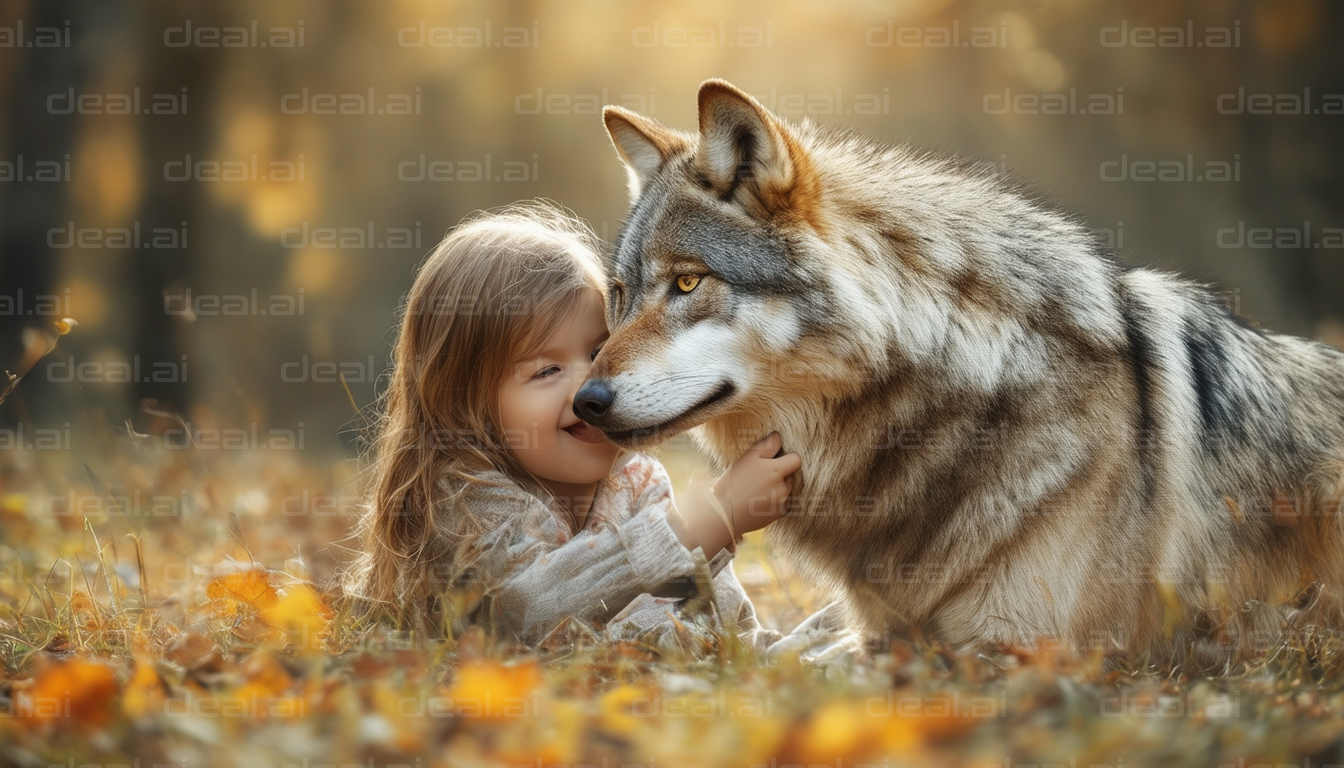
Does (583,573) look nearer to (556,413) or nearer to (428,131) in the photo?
(556,413)

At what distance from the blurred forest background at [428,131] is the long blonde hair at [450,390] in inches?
160

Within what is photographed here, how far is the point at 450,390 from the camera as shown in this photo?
3.04 metres

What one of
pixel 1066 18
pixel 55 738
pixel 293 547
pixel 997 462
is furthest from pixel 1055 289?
pixel 1066 18

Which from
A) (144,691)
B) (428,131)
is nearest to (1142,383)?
(144,691)

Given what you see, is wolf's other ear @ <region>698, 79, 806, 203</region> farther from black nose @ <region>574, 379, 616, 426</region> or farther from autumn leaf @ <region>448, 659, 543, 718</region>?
autumn leaf @ <region>448, 659, 543, 718</region>

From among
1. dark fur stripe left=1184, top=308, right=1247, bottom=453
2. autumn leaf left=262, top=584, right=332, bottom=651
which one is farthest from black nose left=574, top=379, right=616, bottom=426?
dark fur stripe left=1184, top=308, right=1247, bottom=453

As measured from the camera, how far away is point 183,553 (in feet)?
14.0

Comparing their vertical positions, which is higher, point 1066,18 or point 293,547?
point 1066,18

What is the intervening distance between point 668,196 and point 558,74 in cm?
965

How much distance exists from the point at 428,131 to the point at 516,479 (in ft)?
32.7

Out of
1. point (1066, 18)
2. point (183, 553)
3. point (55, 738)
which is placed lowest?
point (183, 553)

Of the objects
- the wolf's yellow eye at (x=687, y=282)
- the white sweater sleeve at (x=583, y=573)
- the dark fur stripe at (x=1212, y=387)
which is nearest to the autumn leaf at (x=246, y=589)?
the white sweater sleeve at (x=583, y=573)

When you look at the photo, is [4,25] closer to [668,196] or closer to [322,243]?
[322,243]

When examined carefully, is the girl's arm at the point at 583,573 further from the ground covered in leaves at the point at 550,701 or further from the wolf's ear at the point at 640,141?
the wolf's ear at the point at 640,141
